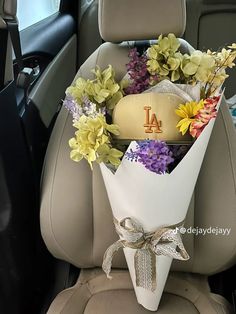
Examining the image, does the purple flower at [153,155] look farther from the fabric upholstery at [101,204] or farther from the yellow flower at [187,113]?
the fabric upholstery at [101,204]

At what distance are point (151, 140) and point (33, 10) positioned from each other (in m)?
1.08

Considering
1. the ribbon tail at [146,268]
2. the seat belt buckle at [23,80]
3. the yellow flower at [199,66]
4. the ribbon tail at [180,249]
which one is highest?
the yellow flower at [199,66]

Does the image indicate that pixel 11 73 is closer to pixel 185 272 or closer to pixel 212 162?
pixel 212 162

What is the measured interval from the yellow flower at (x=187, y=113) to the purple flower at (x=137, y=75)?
0.19 metres

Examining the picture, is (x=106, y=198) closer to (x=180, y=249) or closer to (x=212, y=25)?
(x=180, y=249)

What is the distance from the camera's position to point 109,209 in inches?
46.2

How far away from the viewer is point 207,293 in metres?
1.19

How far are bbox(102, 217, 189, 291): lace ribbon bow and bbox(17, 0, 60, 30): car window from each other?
91 cm

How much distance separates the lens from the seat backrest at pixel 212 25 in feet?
6.08

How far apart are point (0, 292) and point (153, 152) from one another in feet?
1.93

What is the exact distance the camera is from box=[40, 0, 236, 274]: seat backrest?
44.4 inches

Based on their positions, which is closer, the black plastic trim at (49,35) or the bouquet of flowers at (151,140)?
the bouquet of flowers at (151,140)

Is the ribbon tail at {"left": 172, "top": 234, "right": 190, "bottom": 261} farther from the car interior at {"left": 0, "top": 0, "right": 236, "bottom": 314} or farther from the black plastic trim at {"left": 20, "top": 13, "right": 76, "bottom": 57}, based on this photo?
the black plastic trim at {"left": 20, "top": 13, "right": 76, "bottom": 57}

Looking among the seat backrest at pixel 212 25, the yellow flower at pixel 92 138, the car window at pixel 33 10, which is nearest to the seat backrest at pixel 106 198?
the yellow flower at pixel 92 138
